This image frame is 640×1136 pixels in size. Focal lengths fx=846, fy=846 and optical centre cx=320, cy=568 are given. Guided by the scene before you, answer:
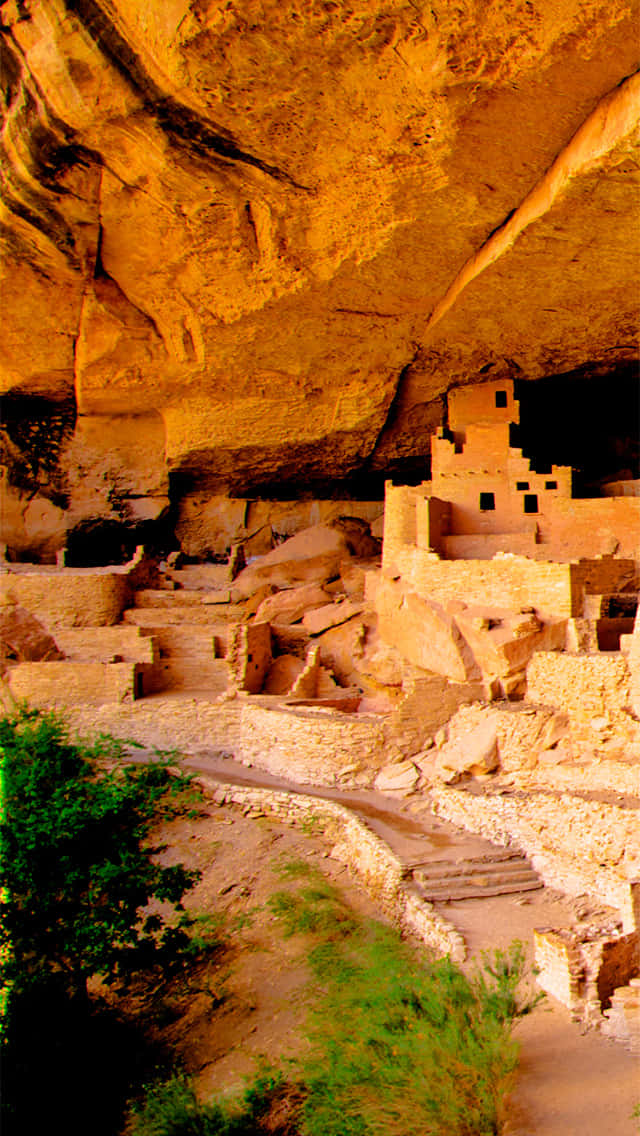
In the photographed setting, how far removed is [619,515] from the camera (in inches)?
486

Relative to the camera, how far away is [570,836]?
26.3 ft

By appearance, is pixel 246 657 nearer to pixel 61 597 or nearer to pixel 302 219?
pixel 61 597

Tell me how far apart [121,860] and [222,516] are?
11036mm

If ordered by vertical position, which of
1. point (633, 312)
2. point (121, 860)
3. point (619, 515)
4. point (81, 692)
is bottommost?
point (121, 860)

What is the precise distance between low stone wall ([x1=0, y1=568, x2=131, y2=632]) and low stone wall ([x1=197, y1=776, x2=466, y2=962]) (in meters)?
4.97

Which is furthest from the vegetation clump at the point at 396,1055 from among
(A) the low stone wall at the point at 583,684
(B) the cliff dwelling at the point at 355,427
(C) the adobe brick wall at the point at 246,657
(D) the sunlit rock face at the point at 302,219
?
(D) the sunlit rock face at the point at 302,219

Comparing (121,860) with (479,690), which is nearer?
(121,860)

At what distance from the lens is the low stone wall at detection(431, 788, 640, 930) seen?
24.1ft

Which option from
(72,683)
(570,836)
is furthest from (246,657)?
(570,836)

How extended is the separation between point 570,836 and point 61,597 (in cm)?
1018

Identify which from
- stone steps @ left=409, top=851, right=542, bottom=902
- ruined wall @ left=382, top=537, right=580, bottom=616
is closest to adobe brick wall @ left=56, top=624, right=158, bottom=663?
ruined wall @ left=382, top=537, right=580, bottom=616

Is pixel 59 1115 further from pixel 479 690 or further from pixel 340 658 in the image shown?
pixel 340 658

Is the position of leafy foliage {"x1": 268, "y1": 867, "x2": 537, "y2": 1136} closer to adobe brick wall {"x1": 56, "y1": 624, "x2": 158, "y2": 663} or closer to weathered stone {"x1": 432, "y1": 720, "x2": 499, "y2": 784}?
weathered stone {"x1": 432, "y1": 720, "x2": 499, "y2": 784}

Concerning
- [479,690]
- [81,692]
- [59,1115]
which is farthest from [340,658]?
[59,1115]
